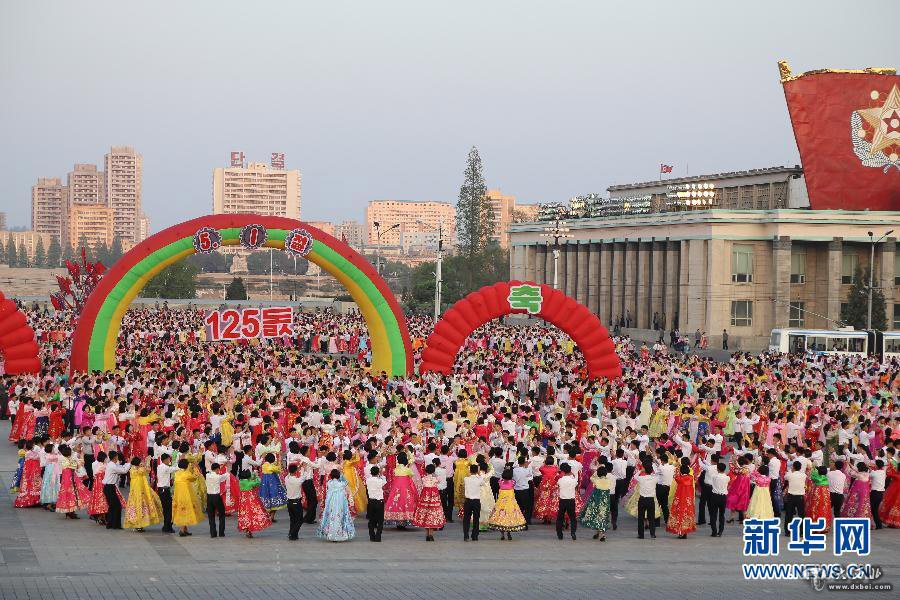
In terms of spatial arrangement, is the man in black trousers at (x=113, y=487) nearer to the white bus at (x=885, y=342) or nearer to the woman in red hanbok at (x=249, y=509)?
the woman in red hanbok at (x=249, y=509)

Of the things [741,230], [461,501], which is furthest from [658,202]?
[461,501]

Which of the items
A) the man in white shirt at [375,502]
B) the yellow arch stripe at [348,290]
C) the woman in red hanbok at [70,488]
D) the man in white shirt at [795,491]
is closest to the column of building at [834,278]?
the yellow arch stripe at [348,290]

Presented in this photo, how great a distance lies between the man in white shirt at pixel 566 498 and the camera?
693 inches

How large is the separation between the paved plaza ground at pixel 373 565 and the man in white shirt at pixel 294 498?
9.9 inches

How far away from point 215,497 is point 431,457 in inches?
121

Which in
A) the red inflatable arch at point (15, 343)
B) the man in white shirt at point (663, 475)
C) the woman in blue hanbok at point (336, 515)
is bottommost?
the woman in blue hanbok at point (336, 515)

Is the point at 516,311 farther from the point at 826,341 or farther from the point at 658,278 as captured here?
the point at 658,278

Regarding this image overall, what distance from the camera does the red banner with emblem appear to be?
63.6m

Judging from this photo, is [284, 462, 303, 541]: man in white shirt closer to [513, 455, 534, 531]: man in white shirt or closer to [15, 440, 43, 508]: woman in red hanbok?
[513, 455, 534, 531]: man in white shirt

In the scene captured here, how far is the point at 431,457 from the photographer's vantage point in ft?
59.9

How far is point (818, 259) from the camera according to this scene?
6706 centimetres

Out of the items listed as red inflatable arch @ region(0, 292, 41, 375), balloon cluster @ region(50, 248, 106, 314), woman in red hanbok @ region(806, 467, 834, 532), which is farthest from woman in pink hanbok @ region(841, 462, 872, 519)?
balloon cluster @ region(50, 248, 106, 314)

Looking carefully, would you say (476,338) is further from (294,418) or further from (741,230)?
(294,418)

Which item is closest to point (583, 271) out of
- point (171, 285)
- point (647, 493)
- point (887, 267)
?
point (887, 267)
